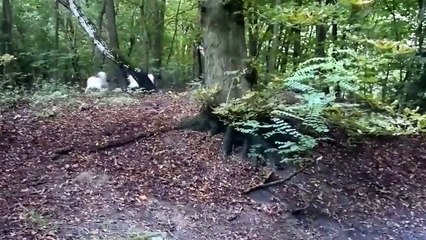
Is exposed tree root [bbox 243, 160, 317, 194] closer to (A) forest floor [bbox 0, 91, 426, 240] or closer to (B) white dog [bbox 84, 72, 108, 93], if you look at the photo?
(A) forest floor [bbox 0, 91, 426, 240]

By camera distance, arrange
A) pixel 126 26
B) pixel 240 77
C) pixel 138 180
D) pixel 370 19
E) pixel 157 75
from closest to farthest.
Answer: pixel 138 180, pixel 240 77, pixel 370 19, pixel 157 75, pixel 126 26

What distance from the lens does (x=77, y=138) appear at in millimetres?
6543

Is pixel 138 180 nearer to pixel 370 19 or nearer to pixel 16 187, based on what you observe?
pixel 16 187

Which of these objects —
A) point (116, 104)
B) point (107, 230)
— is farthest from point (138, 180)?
point (116, 104)

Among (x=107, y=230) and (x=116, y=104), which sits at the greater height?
(x=116, y=104)

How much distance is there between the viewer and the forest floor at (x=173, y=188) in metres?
4.88

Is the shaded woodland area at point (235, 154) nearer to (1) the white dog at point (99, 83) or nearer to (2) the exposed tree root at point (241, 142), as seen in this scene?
(2) the exposed tree root at point (241, 142)

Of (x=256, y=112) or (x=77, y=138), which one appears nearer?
(x=256, y=112)

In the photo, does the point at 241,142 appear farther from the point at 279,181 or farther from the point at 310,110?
the point at 310,110

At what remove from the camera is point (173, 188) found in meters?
5.55

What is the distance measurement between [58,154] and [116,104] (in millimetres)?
2915

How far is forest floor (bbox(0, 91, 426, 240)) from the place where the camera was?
16.0 feet

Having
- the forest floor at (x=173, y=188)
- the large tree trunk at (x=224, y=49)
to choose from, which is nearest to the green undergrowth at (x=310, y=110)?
the large tree trunk at (x=224, y=49)

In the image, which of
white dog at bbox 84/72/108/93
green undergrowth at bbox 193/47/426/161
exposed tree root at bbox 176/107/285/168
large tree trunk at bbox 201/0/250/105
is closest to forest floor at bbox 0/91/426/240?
exposed tree root at bbox 176/107/285/168
